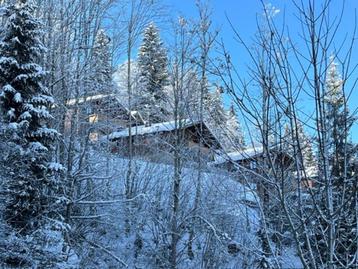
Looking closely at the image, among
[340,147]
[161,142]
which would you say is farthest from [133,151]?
[340,147]

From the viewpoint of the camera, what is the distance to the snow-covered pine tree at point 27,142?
27.5 ft

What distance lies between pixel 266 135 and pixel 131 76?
16759 millimetres

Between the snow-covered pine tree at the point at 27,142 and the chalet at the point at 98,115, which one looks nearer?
the snow-covered pine tree at the point at 27,142

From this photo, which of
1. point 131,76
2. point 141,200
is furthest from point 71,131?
point 131,76

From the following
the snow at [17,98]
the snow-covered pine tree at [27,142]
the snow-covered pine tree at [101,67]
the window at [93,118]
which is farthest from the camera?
the window at [93,118]

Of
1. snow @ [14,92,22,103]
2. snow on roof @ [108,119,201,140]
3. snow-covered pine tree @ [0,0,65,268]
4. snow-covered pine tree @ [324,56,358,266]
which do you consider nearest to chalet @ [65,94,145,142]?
snow on roof @ [108,119,201,140]

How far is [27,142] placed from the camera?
352 inches

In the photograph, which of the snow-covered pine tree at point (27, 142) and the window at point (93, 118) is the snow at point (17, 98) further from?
the window at point (93, 118)

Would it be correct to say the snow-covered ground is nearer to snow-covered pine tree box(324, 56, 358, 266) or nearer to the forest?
the forest

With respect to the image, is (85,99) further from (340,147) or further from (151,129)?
(340,147)

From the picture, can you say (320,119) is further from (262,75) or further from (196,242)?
(196,242)

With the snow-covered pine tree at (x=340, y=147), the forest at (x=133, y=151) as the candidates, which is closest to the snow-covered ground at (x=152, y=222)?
the forest at (x=133, y=151)

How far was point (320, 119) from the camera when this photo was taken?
88.2 inches

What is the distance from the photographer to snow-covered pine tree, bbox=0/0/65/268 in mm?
8375
